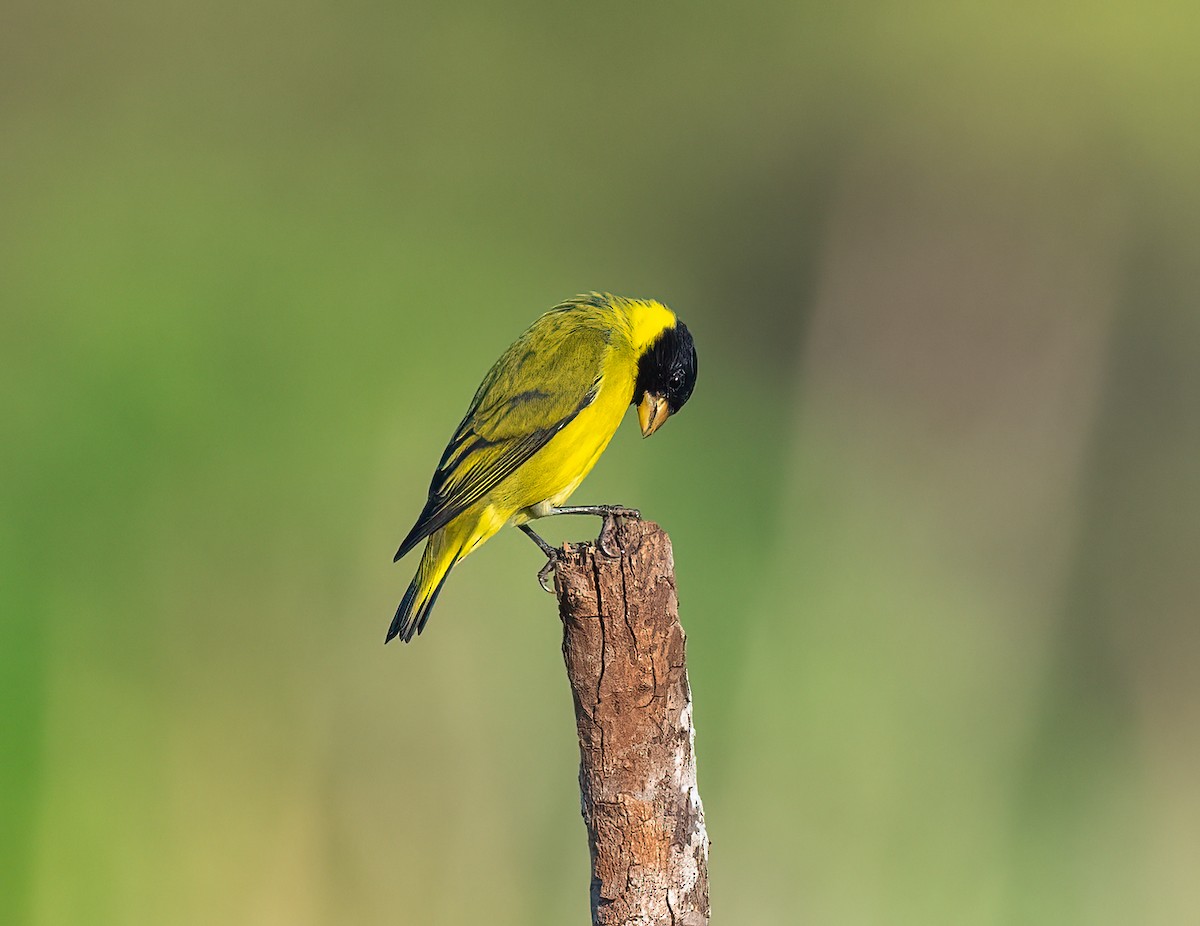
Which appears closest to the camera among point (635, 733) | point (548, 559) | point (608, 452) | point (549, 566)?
point (635, 733)

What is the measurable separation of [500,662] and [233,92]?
162 inches

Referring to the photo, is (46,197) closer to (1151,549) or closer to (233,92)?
(233,92)

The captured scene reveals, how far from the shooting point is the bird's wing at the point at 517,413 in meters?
3.97

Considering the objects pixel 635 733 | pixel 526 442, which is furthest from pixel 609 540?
pixel 526 442

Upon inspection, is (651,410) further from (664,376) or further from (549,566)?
(549,566)

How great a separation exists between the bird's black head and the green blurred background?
1.10 meters

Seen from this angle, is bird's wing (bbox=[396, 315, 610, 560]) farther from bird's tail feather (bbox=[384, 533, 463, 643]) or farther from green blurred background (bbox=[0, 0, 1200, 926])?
green blurred background (bbox=[0, 0, 1200, 926])

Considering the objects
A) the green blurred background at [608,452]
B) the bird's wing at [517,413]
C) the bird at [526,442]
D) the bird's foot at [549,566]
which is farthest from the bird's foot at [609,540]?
the green blurred background at [608,452]

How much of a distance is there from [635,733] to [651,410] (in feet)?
6.45

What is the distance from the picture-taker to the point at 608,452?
5.96 metres

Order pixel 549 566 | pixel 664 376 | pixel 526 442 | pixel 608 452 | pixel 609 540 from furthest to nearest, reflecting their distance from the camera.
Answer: pixel 608 452
pixel 664 376
pixel 526 442
pixel 549 566
pixel 609 540

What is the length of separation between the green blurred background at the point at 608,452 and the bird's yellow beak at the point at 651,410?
3.52ft

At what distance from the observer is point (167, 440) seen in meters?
5.52

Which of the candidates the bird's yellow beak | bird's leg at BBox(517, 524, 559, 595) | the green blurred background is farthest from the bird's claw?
the green blurred background
